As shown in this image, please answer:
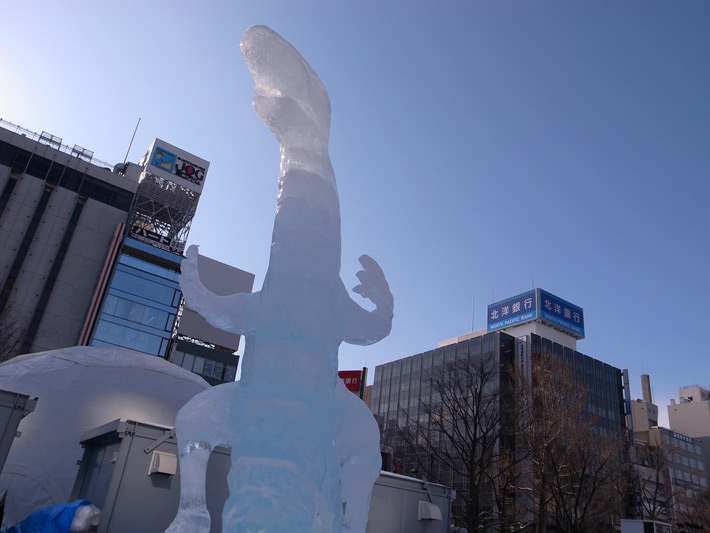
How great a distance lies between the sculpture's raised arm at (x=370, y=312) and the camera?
4742 millimetres

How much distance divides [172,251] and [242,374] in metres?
44.5

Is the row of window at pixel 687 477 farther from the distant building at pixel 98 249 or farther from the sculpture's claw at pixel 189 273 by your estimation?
the sculpture's claw at pixel 189 273

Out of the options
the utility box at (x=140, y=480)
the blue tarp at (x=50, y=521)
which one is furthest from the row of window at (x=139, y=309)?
the blue tarp at (x=50, y=521)

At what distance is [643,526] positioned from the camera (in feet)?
57.1

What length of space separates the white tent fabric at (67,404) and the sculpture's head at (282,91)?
Answer: 13.2 meters

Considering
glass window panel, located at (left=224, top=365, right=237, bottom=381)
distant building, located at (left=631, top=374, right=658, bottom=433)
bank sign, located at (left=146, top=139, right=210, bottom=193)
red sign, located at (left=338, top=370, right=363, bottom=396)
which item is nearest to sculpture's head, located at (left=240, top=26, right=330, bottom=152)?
red sign, located at (left=338, top=370, right=363, bottom=396)

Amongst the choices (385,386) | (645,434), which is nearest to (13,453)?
(385,386)

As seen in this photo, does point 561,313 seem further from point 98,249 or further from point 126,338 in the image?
point 98,249

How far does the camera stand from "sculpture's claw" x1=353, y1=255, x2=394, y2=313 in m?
4.97

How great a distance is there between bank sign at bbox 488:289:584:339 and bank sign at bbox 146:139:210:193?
35141mm

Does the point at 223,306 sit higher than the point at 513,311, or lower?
lower

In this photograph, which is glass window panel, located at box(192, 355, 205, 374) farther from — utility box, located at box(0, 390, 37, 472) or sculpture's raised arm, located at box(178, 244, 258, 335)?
sculpture's raised arm, located at box(178, 244, 258, 335)

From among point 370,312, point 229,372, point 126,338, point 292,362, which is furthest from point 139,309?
point 292,362

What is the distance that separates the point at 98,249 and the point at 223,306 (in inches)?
1912
